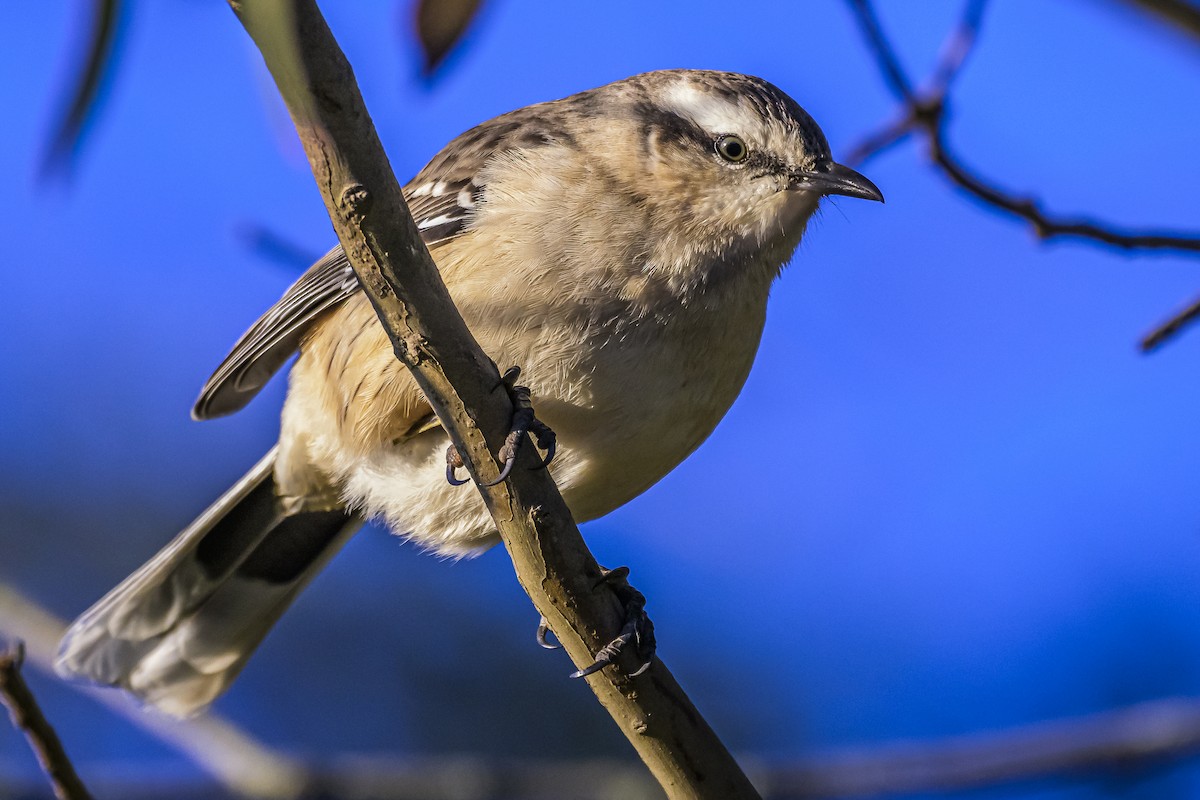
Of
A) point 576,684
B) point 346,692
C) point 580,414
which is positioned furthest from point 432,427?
point 346,692

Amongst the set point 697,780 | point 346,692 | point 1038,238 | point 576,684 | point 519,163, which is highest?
point 519,163

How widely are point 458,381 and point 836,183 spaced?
1.83m

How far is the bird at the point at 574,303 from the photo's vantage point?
153 inches

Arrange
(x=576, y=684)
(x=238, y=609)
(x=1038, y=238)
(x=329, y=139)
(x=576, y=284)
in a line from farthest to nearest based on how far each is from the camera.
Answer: (x=576, y=684) < (x=238, y=609) < (x=576, y=284) < (x=1038, y=238) < (x=329, y=139)

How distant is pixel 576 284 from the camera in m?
3.86

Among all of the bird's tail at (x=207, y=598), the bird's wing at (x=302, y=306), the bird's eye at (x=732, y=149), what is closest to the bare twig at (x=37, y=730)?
the bird's wing at (x=302, y=306)

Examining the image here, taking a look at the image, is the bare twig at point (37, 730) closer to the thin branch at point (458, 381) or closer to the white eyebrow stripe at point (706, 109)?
the thin branch at point (458, 381)

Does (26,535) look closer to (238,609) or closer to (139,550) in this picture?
(139,550)

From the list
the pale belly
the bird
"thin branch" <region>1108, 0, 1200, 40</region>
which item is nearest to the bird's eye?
the bird

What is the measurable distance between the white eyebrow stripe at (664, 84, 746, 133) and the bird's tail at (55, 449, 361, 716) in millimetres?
2244

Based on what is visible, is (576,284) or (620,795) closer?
(576,284)

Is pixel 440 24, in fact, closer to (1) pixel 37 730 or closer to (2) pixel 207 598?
(1) pixel 37 730

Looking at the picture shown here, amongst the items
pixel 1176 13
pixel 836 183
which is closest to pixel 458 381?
pixel 1176 13

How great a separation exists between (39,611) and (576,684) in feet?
16.8
